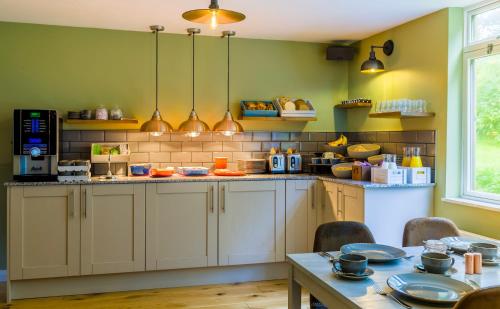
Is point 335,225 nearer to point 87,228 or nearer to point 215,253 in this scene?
point 215,253

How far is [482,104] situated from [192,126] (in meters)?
2.40

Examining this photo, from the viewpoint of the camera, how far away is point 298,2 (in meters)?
3.53

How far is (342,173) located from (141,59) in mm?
2178

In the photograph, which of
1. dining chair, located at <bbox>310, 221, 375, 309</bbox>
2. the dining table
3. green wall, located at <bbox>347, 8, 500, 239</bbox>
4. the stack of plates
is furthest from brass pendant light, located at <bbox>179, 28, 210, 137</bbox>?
the dining table

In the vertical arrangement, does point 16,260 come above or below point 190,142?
below

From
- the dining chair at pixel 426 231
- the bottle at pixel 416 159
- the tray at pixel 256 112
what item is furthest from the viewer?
the tray at pixel 256 112

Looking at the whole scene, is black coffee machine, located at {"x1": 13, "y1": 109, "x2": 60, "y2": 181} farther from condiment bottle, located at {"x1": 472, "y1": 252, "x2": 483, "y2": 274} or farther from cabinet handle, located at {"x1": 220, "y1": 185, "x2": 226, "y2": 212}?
condiment bottle, located at {"x1": 472, "y1": 252, "x2": 483, "y2": 274}

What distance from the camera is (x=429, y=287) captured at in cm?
164

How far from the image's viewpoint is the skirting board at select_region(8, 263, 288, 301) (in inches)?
148

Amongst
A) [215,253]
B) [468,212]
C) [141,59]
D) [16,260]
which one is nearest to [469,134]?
[468,212]

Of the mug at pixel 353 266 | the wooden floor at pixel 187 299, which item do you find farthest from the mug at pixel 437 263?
the wooden floor at pixel 187 299

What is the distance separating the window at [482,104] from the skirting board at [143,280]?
72.1 inches

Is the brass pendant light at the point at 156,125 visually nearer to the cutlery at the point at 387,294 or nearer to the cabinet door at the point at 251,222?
the cabinet door at the point at 251,222

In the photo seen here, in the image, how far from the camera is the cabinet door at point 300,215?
4.23m
